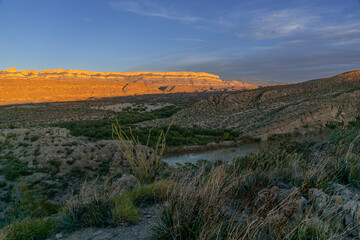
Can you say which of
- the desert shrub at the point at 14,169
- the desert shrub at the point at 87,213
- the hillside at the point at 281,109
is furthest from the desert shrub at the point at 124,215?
the hillside at the point at 281,109

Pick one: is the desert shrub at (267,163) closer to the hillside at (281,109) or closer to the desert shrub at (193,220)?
the desert shrub at (193,220)

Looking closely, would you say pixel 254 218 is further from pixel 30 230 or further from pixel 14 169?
pixel 14 169

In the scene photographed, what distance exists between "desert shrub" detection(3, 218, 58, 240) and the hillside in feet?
57.4

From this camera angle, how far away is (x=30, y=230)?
11.6ft

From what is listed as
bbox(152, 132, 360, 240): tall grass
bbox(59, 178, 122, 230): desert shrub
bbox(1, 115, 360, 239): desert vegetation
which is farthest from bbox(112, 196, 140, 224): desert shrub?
bbox(152, 132, 360, 240): tall grass

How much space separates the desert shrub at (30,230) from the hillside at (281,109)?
1749 cm

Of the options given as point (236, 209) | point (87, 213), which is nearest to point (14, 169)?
point (87, 213)

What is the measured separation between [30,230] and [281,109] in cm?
2592

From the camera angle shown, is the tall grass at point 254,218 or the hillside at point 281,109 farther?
the hillside at point 281,109

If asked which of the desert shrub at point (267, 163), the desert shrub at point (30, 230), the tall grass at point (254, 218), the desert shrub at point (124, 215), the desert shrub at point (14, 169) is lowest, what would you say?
the desert shrub at point (14, 169)

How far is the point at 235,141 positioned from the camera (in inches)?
771

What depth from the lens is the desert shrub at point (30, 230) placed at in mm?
3416

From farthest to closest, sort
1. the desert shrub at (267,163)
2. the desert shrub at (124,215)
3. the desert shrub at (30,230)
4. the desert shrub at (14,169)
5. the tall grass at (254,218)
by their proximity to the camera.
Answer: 1. the desert shrub at (14,169)
2. the desert shrub at (267,163)
3. the desert shrub at (124,215)
4. the desert shrub at (30,230)
5. the tall grass at (254,218)

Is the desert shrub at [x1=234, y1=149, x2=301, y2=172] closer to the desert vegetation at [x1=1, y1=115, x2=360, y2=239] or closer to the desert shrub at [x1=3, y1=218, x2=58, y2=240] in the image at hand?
the desert vegetation at [x1=1, y1=115, x2=360, y2=239]
